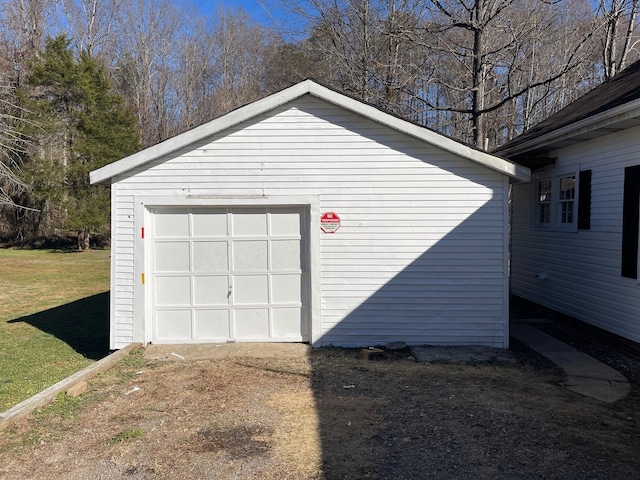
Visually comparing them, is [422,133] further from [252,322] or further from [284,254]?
[252,322]

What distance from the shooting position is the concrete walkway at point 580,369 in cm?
598

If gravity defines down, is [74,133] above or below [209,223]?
above

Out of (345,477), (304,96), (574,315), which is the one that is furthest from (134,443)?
(574,315)

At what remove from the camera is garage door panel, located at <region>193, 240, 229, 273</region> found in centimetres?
809

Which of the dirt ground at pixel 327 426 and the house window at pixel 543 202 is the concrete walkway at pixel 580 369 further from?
the house window at pixel 543 202

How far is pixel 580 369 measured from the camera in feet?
22.6

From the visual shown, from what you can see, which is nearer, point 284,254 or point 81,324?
point 284,254

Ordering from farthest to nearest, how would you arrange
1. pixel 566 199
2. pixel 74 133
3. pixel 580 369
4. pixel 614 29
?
pixel 74 133 < pixel 614 29 < pixel 566 199 < pixel 580 369

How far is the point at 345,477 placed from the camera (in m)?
3.97

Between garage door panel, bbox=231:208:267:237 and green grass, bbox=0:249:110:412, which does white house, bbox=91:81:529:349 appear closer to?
garage door panel, bbox=231:208:267:237

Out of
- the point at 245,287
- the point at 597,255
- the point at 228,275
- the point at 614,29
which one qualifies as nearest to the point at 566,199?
the point at 597,255

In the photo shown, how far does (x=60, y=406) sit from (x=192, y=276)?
2.96 m

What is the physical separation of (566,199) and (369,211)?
4384 mm

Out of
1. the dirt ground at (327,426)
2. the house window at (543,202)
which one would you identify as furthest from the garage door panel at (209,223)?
the house window at (543,202)
